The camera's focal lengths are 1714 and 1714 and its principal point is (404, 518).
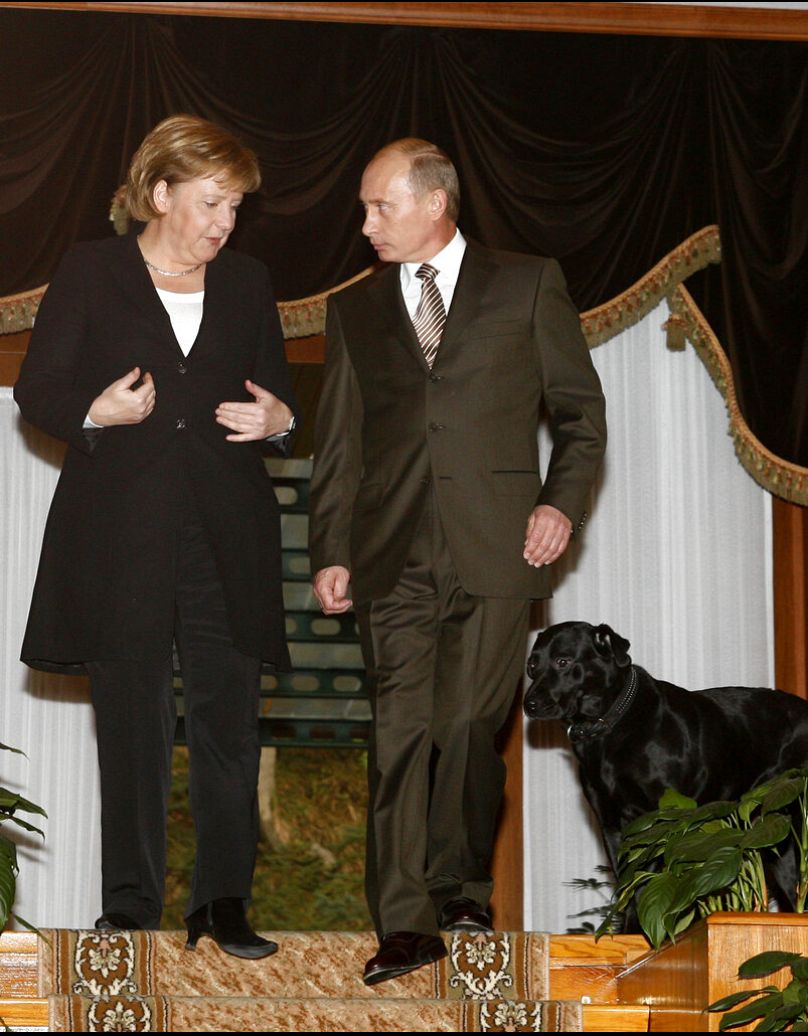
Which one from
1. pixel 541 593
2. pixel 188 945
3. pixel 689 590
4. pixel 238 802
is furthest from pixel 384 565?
pixel 689 590

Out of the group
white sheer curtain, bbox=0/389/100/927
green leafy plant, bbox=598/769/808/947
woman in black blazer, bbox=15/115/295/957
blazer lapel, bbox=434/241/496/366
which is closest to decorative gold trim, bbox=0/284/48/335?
white sheer curtain, bbox=0/389/100/927

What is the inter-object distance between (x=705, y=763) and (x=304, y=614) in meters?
2.56

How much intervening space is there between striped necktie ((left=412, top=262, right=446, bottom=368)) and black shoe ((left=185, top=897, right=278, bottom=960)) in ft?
4.01

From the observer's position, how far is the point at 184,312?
146 inches

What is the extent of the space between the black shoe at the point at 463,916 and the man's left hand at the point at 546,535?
72 centimetres

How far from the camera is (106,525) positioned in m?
3.58

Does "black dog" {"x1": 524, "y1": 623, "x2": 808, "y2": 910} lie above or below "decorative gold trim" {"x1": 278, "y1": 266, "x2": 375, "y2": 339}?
below

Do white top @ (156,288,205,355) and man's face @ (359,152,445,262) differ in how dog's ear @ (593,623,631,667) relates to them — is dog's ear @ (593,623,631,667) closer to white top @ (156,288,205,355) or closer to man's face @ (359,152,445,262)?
man's face @ (359,152,445,262)

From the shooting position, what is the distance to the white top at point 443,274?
12.5 ft

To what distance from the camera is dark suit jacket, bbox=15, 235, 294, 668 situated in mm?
3547

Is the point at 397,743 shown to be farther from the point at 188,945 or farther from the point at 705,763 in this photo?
the point at 705,763

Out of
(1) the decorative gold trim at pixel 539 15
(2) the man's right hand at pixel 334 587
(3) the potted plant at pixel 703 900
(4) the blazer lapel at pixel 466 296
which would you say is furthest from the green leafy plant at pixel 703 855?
(1) the decorative gold trim at pixel 539 15

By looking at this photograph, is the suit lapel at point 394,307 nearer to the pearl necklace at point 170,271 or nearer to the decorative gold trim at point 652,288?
the pearl necklace at point 170,271

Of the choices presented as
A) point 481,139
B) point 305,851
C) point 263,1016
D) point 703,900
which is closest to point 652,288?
point 481,139
